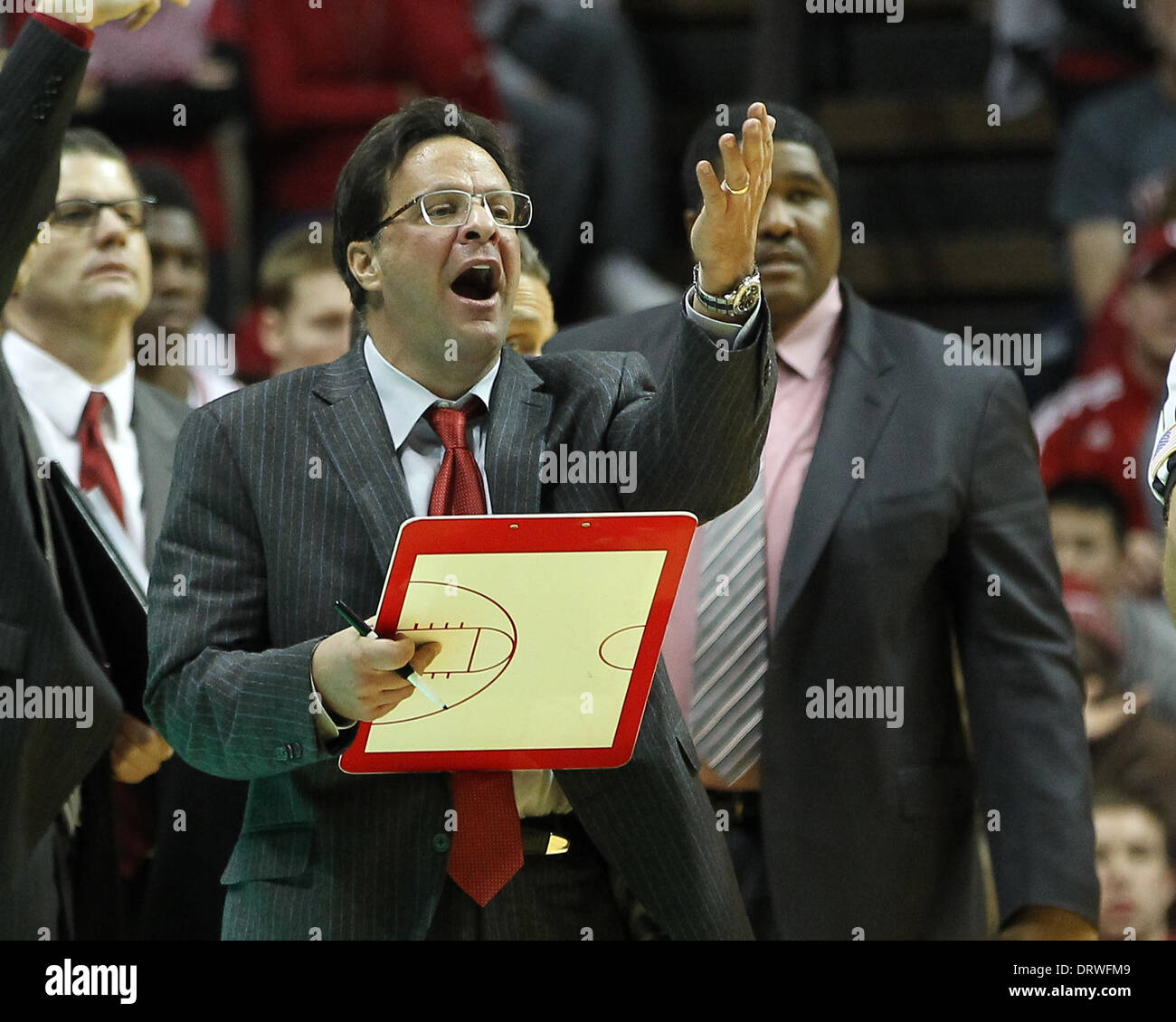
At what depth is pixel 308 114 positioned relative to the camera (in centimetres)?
564

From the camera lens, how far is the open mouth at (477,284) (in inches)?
96.5

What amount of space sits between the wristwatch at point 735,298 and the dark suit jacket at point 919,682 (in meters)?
0.83

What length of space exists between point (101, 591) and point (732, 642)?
0.92 m

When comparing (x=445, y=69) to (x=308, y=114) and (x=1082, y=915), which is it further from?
(x=1082, y=915)

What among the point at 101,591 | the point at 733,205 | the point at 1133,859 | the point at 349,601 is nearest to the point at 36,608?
the point at 101,591

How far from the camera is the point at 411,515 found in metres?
2.36

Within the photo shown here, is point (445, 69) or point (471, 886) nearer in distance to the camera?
point (471, 886)

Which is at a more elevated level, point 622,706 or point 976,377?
point 976,377

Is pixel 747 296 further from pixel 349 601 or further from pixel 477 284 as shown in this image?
pixel 349 601
